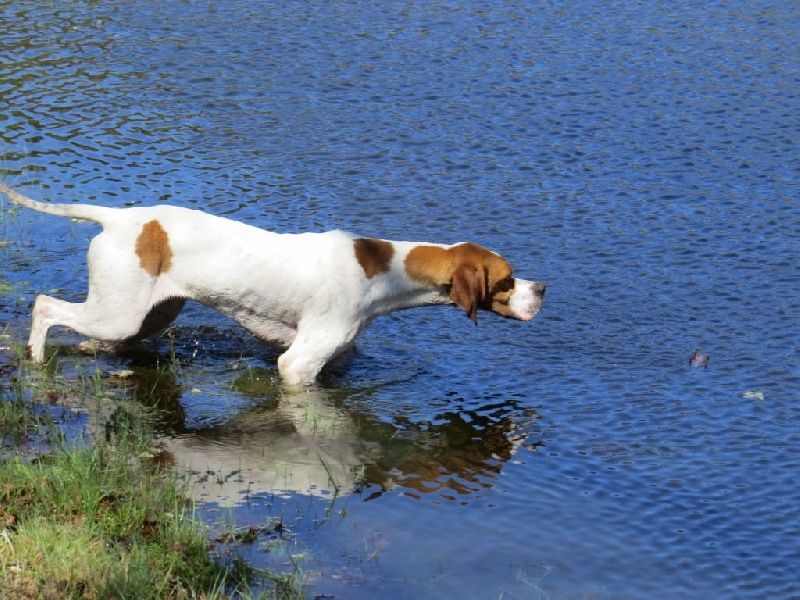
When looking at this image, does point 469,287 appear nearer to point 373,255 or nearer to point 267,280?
point 373,255

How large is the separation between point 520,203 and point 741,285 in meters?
2.23

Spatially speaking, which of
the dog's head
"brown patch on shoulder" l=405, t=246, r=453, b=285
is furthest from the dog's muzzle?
"brown patch on shoulder" l=405, t=246, r=453, b=285

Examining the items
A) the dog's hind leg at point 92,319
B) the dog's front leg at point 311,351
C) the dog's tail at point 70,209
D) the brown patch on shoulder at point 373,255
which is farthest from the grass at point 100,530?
the brown patch on shoulder at point 373,255

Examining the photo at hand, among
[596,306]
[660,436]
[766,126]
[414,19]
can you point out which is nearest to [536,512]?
[660,436]

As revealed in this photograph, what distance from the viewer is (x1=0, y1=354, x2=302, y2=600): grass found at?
5.12 metres

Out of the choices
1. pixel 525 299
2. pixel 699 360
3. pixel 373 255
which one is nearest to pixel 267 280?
pixel 373 255

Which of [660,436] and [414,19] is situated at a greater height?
[414,19]

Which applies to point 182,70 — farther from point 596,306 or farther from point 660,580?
point 660,580

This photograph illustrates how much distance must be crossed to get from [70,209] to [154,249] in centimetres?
68

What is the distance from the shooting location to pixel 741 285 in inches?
377

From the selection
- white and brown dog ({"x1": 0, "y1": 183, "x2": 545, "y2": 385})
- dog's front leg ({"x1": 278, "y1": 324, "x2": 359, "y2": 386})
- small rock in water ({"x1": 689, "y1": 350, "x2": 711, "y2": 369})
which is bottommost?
dog's front leg ({"x1": 278, "y1": 324, "x2": 359, "y2": 386})

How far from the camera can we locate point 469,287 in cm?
800

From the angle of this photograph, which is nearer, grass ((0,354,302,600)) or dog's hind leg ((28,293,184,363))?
grass ((0,354,302,600))

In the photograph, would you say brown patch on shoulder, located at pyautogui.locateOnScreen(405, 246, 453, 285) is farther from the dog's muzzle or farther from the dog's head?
the dog's muzzle
